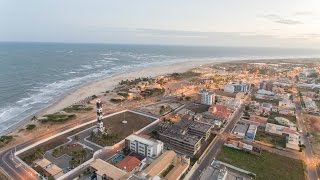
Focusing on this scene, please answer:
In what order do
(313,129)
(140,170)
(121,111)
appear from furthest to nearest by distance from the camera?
(121,111) → (313,129) → (140,170)

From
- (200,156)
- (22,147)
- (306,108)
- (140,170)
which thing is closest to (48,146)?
(22,147)

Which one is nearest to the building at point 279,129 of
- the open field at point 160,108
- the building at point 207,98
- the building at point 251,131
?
the building at point 251,131

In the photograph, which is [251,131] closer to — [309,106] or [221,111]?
[221,111]

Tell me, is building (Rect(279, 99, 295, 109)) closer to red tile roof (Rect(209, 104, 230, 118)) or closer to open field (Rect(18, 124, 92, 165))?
red tile roof (Rect(209, 104, 230, 118))

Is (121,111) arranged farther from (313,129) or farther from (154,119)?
(313,129)

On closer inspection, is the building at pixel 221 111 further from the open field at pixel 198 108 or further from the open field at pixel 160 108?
the open field at pixel 160 108

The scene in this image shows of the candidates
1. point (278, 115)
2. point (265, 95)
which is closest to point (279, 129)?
point (278, 115)

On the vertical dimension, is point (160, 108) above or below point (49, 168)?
above
